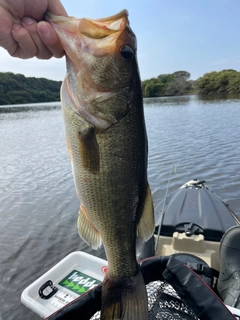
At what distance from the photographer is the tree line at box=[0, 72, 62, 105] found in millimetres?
57406

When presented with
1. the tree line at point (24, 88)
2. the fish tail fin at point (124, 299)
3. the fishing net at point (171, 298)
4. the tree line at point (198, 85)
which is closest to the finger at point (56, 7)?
the fish tail fin at point (124, 299)

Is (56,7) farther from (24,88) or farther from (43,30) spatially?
(24,88)

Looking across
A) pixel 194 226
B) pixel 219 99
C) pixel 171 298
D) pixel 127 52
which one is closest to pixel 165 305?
pixel 171 298

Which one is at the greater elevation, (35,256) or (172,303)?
(172,303)

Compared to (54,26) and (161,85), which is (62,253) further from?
(161,85)

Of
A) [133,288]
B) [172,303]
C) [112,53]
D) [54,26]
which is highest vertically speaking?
[54,26]

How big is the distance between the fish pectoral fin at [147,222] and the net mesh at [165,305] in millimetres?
917

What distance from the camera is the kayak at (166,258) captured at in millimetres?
2961

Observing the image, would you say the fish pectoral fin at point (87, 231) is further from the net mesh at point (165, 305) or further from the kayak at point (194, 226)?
the kayak at point (194, 226)

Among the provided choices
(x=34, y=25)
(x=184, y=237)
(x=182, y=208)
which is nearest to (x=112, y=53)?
(x=34, y=25)

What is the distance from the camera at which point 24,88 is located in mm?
61688

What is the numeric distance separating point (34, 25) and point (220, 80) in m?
74.5

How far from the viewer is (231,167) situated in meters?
11.3

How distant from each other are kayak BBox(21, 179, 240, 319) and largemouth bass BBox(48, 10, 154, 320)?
2.83ft
